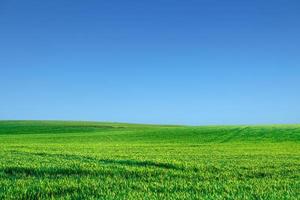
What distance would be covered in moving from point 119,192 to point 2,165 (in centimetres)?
918

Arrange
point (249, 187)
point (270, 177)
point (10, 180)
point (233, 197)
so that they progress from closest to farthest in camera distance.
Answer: point (233, 197)
point (249, 187)
point (10, 180)
point (270, 177)

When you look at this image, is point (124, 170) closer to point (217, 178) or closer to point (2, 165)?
point (217, 178)

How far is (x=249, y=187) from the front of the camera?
1290 centimetres

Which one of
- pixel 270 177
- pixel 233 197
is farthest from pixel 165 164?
pixel 233 197

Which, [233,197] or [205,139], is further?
[205,139]

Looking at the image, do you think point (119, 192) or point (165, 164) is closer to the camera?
point (119, 192)

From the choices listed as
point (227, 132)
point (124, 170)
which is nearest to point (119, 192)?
point (124, 170)

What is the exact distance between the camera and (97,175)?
1672 cm

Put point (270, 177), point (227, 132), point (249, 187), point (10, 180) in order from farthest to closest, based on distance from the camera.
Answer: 1. point (227, 132)
2. point (270, 177)
3. point (10, 180)
4. point (249, 187)

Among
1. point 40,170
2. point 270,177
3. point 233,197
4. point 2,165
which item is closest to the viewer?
point 233,197

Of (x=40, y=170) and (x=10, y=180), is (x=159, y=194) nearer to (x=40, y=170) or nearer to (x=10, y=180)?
(x=10, y=180)

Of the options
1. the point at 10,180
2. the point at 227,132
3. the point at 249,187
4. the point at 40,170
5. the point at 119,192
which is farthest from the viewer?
the point at 227,132

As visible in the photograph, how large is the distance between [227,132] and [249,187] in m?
54.6

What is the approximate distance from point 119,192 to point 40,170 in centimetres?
685
